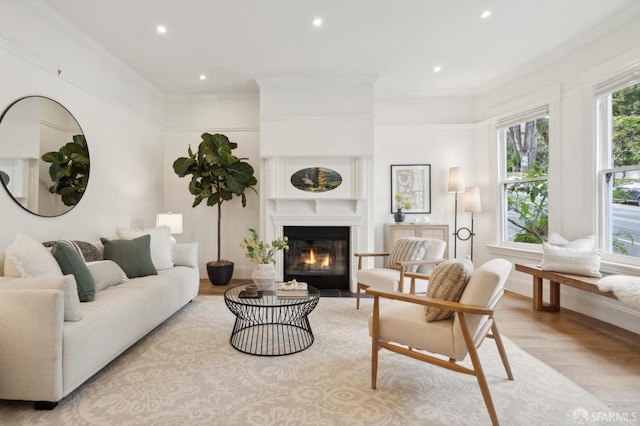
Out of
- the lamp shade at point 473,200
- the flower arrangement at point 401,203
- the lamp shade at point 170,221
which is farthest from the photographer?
the flower arrangement at point 401,203

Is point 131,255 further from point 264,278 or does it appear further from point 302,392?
point 302,392

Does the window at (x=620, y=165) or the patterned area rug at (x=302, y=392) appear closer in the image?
the patterned area rug at (x=302, y=392)

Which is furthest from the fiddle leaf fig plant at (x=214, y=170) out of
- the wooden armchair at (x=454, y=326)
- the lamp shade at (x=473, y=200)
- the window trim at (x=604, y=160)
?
the window trim at (x=604, y=160)

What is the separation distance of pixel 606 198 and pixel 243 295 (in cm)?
391

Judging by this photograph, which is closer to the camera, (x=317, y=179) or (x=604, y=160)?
(x=604, y=160)

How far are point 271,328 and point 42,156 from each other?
269cm

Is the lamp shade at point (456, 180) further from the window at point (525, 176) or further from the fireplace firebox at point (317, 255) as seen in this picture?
the fireplace firebox at point (317, 255)

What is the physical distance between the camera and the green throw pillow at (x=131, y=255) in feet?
9.68

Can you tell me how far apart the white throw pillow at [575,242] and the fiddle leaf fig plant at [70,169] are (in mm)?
5294

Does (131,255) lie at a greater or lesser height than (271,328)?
greater

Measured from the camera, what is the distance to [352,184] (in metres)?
4.38

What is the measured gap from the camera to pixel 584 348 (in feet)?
8.16

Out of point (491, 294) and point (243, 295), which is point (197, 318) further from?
point (491, 294)

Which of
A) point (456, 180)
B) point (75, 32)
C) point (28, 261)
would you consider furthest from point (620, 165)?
point (75, 32)
